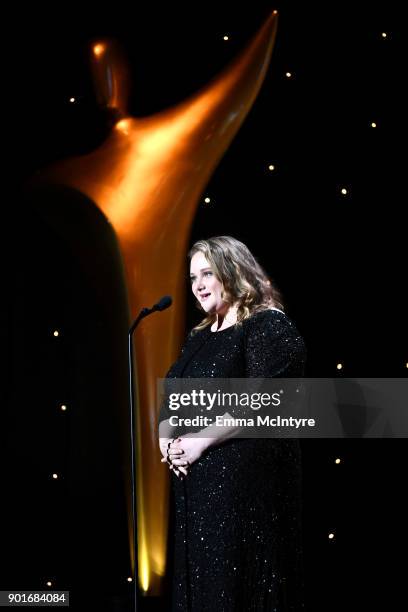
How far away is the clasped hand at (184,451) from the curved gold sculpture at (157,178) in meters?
0.70

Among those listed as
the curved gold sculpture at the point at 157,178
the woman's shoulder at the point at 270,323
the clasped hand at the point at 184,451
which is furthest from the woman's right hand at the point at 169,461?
the curved gold sculpture at the point at 157,178

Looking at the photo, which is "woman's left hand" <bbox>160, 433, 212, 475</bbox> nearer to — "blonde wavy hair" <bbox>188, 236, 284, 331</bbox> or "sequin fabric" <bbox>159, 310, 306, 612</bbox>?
"sequin fabric" <bbox>159, 310, 306, 612</bbox>

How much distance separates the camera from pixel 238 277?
211 centimetres

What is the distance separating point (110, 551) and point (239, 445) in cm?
105

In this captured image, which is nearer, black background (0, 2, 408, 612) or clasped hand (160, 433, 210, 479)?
clasped hand (160, 433, 210, 479)

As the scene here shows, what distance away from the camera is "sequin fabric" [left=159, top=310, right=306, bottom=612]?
6.21 ft

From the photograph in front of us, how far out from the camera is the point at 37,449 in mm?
2791

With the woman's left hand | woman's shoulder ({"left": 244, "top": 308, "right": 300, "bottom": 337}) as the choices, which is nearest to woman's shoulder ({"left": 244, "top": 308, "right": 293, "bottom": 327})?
woman's shoulder ({"left": 244, "top": 308, "right": 300, "bottom": 337})

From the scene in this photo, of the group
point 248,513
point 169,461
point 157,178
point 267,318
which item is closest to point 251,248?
point 157,178

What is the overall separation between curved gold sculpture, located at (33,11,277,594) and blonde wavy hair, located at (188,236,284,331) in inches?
25.3

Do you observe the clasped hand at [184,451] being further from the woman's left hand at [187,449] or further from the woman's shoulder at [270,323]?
the woman's shoulder at [270,323]

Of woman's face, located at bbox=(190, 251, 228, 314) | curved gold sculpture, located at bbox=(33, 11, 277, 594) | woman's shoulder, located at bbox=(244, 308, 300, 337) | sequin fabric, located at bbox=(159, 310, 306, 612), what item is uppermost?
curved gold sculpture, located at bbox=(33, 11, 277, 594)

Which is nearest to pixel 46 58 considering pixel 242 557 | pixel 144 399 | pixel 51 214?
pixel 51 214

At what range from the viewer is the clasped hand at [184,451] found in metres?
1.94
